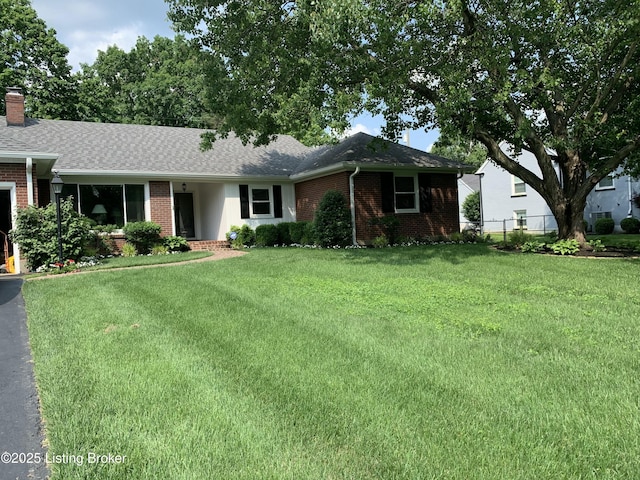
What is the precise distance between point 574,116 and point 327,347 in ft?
37.8

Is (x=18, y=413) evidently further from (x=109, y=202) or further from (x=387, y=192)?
(x=387, y=192)

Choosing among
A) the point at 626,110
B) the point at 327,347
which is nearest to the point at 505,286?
the point at 327,347

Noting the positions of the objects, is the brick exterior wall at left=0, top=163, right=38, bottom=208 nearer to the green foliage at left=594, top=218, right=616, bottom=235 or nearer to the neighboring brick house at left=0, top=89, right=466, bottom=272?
the neighboring brick house at left=0, top=89, right=466, bottom=272

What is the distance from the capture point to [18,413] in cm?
315

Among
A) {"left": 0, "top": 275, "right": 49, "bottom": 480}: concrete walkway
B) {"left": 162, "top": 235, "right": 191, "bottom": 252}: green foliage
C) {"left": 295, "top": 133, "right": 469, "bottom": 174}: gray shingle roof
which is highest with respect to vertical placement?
{"left": 295, "top": 133, "right": 469, "bottom": 174}: gray shingle roof

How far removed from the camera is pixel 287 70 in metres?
11.5

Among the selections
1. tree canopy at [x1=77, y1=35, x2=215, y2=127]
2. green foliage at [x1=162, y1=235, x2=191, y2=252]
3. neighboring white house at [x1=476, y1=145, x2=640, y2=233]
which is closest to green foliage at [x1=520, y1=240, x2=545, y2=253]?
neighboring white house at [x1=476, y1=145, x2=640, y2=233]

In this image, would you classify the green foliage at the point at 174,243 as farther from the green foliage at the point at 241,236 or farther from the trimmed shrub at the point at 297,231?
the trimmed shrub at the point at 297,231

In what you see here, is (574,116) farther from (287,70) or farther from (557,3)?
(287,70)

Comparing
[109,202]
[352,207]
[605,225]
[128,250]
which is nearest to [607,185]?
[605,225]

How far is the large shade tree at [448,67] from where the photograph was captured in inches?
376

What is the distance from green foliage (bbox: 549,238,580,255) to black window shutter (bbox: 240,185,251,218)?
1081cm

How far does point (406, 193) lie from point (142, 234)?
9.52m

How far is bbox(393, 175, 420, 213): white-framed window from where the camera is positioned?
53.1 ft
